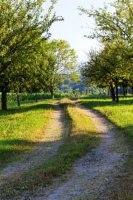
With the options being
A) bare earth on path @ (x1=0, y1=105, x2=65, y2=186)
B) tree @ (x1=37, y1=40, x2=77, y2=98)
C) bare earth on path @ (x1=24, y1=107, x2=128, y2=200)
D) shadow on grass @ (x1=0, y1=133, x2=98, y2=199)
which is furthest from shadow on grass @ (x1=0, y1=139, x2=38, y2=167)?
tree @ (x1=37, y1=40, x2=77, y2=98)

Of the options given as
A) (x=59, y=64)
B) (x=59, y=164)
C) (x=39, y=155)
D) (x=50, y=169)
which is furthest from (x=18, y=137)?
(x=59, y=64)

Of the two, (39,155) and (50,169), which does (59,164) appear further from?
(39,155)

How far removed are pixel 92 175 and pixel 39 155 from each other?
634 cm

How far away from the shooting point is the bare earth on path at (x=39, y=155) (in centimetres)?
1844

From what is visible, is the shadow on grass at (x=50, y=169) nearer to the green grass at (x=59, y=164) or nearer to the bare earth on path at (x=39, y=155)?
the green grass at (x=59, y=164)

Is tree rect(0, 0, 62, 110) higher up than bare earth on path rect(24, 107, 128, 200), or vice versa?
tree rect(0, 0, 62, 110)

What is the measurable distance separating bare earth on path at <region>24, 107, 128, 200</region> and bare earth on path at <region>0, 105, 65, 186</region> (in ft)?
7.49

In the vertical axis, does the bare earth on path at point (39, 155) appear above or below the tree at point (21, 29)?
below

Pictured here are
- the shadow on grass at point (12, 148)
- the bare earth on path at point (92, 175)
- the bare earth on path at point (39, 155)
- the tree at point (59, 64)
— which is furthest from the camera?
the tree at point (59, 64)

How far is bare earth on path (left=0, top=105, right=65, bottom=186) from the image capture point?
60.5ft

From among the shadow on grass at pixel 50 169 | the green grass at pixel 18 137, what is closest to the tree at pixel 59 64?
the green grass at pixel 18 137

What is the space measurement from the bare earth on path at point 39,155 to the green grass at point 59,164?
21.1 inches

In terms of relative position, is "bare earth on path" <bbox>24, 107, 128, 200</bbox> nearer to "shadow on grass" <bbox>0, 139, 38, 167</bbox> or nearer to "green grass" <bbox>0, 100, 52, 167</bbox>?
"shadow on grass" <bbox>0, 139, 38, 167</bbox>

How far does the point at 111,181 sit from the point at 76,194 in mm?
2029
